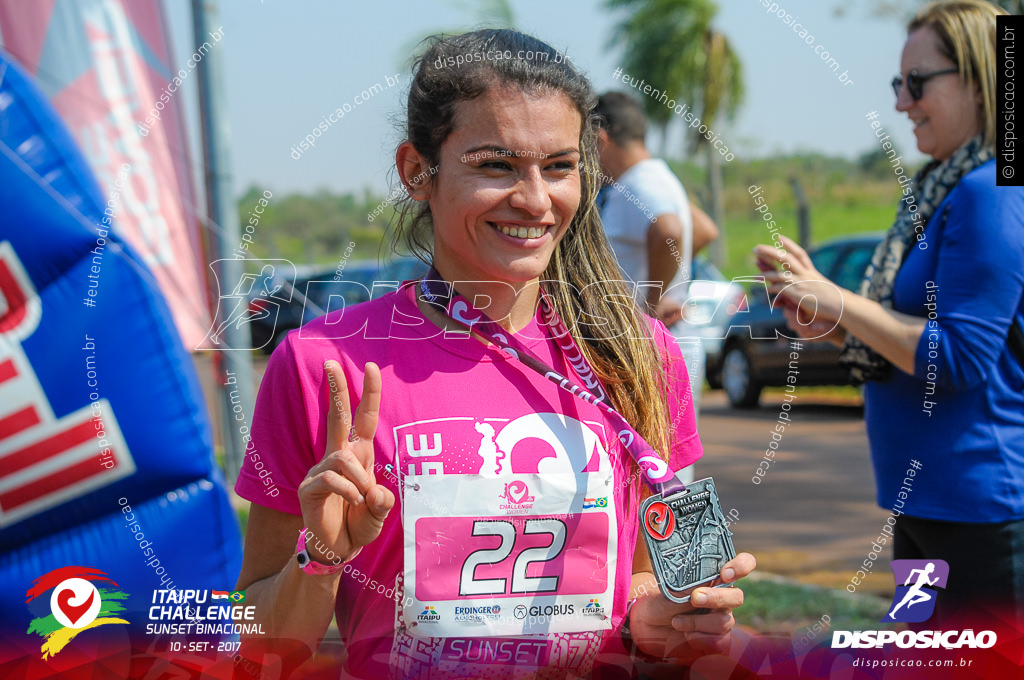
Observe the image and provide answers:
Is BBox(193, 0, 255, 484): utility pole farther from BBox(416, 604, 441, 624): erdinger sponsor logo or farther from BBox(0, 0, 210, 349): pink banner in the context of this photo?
BBox(416, 604, 441, 624): erdinger sponsor logo

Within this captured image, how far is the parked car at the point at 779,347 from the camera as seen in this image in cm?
721

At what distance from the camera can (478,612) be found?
1.40 meters

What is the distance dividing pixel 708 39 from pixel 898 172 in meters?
24.3

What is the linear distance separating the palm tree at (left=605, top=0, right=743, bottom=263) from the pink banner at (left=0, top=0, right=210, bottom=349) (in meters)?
19.1

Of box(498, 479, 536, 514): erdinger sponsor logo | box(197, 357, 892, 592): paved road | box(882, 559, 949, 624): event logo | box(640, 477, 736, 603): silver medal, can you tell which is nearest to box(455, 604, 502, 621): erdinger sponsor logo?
box(498, 479, 536, 514): erdinger sponsor logo

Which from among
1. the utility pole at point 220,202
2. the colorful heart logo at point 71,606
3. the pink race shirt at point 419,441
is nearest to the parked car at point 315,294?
the utility pole at point 220,202

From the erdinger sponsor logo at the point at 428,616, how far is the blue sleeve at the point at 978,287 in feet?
4.07

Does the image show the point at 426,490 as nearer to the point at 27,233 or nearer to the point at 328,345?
the point at 328,345

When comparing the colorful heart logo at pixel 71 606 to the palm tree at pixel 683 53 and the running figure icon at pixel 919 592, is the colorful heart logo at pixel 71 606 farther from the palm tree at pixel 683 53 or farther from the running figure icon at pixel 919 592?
the palm tree at pixel 683 53

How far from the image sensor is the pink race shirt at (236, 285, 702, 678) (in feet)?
4.49

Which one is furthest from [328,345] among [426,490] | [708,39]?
[708,39]

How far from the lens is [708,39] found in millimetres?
24797

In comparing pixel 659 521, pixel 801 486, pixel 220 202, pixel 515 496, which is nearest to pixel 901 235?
pixel 659 521

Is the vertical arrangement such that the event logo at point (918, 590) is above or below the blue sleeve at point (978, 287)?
below
